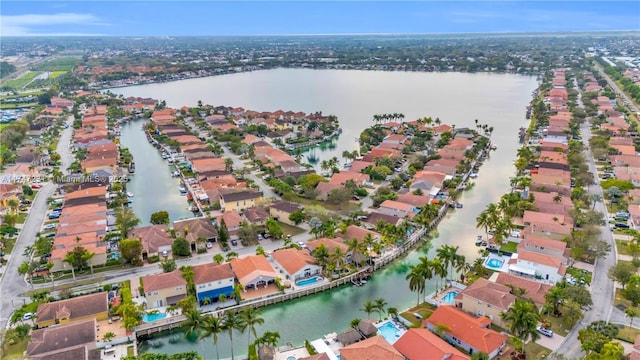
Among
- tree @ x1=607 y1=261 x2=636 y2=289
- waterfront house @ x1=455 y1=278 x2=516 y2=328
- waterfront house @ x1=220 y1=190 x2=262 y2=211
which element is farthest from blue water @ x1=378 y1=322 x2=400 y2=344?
waterfront house @ x1=220 y1=190 x2=262 y2=211

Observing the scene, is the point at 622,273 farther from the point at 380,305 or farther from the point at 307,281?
the point at 307,281

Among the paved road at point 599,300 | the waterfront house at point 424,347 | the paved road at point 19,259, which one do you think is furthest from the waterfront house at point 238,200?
the paved road at point 599,300

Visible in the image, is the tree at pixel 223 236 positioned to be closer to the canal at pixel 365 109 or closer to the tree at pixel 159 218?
the tree at pixel 159 218

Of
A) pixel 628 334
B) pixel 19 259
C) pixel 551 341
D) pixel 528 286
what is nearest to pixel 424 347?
pixel 551 341

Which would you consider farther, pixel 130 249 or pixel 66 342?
pixel 130 249

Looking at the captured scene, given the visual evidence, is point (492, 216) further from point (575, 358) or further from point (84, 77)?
point (84, 77)

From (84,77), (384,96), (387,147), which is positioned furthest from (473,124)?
(84,77)
